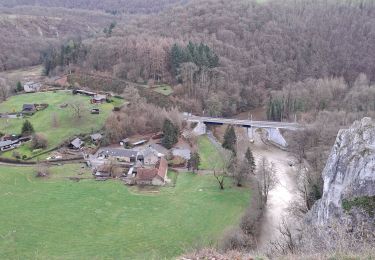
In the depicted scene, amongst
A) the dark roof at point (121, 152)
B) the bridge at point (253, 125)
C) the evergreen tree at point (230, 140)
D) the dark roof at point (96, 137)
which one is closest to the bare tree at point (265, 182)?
the evergreen tree at point (230, 140)

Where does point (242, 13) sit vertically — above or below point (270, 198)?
above

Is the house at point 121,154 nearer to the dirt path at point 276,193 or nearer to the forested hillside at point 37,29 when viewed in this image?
the dirt path at point 276,193

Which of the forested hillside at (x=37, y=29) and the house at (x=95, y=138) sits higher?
the forested hillside at (x=37, y=29)

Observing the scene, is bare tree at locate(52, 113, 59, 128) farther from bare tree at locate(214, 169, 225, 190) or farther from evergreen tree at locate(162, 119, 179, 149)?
bare tree at locate(214, 169, 225, 190)

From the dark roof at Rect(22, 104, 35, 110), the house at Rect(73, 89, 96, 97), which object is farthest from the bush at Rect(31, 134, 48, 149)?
the house at Rect(73, 89, 96, 97)

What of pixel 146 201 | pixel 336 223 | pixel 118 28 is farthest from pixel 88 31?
pixel 336 223

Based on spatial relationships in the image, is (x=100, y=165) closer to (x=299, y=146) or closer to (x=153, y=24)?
(x=299, y=146)
